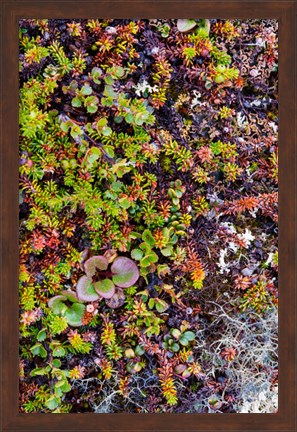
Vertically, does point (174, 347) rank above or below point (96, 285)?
below

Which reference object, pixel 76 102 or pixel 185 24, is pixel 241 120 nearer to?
pixel 185 24

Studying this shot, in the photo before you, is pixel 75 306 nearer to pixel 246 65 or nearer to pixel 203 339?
pixel 203 339

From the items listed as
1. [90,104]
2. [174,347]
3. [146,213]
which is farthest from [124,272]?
[90,104]

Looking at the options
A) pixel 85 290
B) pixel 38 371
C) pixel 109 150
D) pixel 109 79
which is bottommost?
pixel 38 371

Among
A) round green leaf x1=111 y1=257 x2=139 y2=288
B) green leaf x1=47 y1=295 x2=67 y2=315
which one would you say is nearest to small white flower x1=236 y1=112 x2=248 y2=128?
round green leaf x1=111 y1=257 x2=139 y2=288

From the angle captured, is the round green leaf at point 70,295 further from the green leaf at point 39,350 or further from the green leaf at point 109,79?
the green leaf at point 109,79

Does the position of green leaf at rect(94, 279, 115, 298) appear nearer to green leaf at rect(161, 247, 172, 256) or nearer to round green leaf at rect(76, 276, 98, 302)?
round green leaf at rect(76, 276, 98, 302)

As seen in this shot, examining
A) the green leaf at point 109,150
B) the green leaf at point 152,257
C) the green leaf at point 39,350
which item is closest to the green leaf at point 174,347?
the green leaf at point 152,257
